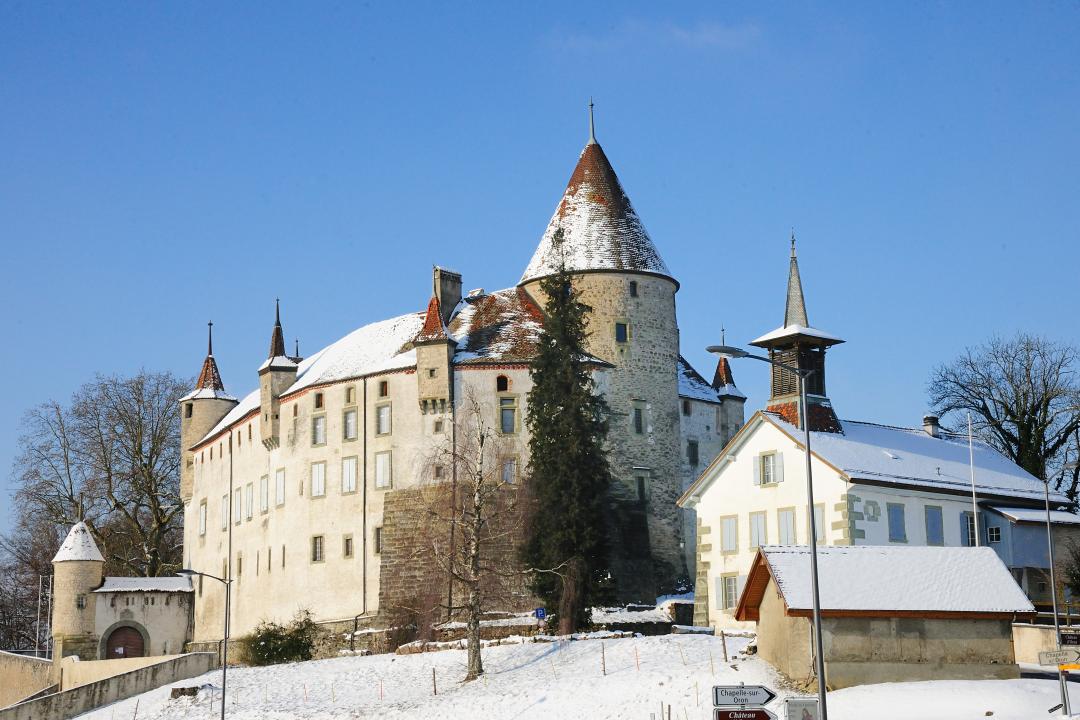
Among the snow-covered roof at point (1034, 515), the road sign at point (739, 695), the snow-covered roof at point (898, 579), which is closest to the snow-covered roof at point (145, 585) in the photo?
the snow-covered roof at point (1034, 515)

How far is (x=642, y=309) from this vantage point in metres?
65.8

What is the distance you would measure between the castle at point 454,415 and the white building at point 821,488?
8.44m

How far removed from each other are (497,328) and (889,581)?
31401 millimetres

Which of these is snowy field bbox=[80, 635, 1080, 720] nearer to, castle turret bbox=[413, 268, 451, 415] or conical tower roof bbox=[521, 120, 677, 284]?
castle turret bbox=[413, 268, 451, 415]

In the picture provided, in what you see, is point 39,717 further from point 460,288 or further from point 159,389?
point 159,389

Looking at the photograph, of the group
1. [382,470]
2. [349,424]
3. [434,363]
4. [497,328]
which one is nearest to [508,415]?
[434,363]

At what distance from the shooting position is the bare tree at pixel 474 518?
158 ft

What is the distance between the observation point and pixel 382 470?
64.4 meters

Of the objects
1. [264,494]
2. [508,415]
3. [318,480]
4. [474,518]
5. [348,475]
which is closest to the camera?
[474,518]

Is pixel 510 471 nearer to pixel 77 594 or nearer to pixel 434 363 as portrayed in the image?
pixel 434 363

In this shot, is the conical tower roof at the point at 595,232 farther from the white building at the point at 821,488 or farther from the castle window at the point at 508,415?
the white building at the point at 821,488

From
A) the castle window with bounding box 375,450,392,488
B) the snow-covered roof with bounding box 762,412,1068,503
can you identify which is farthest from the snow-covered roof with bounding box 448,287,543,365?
the snow-covered roof with bounding box 762,412,1068,503

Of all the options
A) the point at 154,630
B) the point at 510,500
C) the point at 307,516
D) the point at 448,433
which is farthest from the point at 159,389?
the point at 510,500

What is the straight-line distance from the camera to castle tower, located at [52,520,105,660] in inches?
2822
